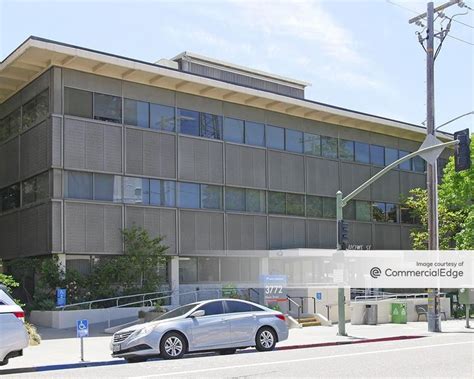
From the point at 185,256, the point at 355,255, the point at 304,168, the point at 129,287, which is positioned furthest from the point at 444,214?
the point at 129,287

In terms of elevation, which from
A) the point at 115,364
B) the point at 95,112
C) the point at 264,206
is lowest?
the point at 115,364

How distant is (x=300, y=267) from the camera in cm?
3706

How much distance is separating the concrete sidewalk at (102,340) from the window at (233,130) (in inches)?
444

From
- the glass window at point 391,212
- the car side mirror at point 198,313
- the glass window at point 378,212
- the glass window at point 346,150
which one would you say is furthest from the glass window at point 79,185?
the glass window at point 391,212

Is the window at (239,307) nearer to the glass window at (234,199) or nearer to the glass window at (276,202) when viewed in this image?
the glass window at (234,199)

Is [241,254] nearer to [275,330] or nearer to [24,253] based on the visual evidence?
[24,253]

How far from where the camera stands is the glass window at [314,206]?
125ft

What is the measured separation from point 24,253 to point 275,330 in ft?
53.2

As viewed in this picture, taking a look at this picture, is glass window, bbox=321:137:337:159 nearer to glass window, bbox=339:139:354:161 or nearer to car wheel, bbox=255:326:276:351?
glass window, bbox=339:139:354:161

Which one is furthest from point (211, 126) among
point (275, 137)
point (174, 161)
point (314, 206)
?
point (314, 206)

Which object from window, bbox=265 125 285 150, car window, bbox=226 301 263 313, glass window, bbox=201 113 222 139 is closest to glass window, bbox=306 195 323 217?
window, bbox=265 125 285 150

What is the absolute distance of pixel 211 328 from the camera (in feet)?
58.3

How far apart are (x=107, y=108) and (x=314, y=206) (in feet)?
43.3

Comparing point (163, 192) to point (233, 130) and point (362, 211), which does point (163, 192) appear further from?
point (362, 211)
